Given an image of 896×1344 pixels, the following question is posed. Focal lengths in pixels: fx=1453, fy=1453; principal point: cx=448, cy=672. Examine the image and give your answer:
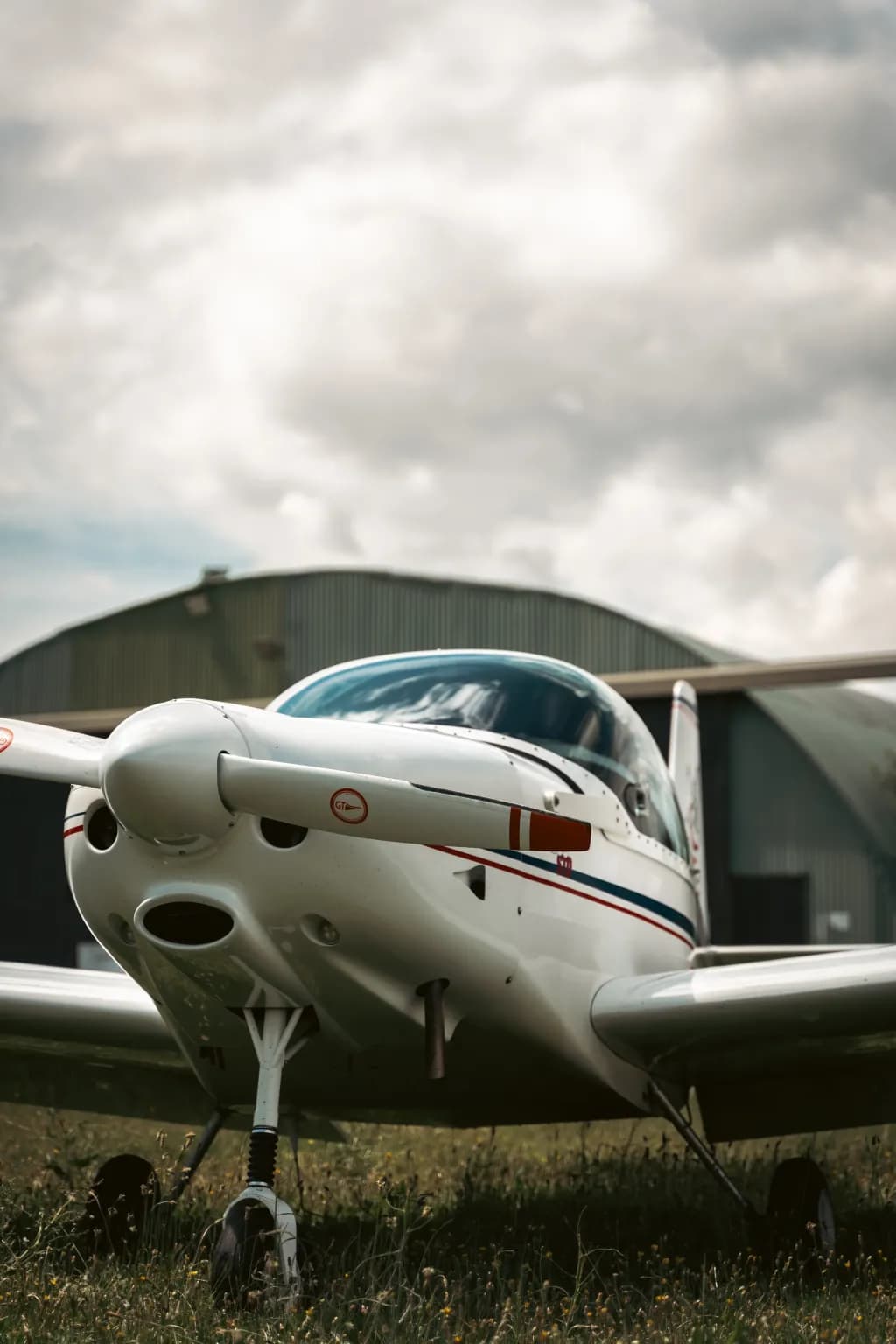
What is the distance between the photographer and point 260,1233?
4098mm

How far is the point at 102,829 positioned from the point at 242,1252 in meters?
1.29

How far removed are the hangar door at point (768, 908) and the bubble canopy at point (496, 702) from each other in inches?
596

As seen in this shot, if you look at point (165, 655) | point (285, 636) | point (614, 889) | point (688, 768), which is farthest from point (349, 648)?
point (614, 889)

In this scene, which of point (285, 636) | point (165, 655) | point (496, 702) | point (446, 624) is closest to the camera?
point (496, 702)

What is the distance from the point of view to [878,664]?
16219 mm

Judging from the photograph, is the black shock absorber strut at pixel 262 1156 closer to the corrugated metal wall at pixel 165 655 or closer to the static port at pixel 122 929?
the static port at pixel 122 929

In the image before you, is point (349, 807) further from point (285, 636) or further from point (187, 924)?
point (285, 636)

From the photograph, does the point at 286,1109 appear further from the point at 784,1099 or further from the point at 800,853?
the point at 800,853

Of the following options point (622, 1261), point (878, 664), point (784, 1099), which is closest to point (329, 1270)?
point (622, 1261)

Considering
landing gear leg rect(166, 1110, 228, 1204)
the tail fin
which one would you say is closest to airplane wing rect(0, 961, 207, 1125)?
landing gear leg rect(166, 1110, 228, 1204)

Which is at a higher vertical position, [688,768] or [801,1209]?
[688,768]

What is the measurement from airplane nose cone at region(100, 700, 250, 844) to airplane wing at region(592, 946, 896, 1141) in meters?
2.10

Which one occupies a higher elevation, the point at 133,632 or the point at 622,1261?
the point at 133,632

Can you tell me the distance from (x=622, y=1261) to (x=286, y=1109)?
5.06ft
